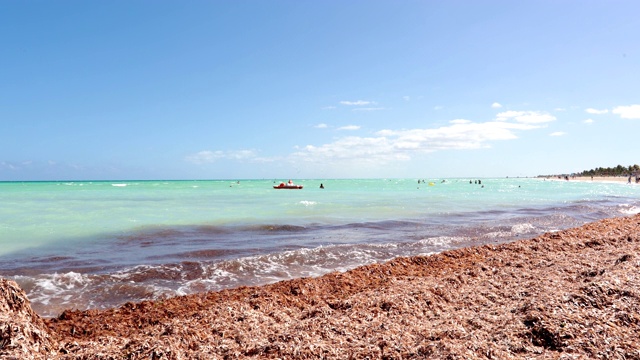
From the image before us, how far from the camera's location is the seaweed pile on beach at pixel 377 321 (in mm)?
4055

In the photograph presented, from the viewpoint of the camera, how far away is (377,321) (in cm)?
505

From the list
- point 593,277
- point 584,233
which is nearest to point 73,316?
point 593,277

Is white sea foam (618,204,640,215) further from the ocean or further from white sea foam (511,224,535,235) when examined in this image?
white sea foam (511,224,535,235)

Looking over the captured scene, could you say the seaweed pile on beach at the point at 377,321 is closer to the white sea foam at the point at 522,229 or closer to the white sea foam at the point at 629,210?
the white sea foam at the point at 522,229

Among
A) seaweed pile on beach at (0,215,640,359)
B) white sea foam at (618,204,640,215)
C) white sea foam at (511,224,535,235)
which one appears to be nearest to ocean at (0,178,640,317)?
white sea foam at (511,224,535,235)

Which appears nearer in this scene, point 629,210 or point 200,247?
point 200,247

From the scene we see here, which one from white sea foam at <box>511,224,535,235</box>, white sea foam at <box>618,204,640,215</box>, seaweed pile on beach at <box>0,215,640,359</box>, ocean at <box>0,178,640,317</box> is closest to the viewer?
seaweed pile on beach at <box>0,215,640,359</box>

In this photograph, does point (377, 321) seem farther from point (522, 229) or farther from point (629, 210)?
point (629, 210)

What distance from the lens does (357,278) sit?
7.97 meters

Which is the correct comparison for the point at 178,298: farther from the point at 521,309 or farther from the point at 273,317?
the point at 521,309

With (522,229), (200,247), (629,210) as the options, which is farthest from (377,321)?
(629,210)

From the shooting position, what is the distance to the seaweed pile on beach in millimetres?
4055

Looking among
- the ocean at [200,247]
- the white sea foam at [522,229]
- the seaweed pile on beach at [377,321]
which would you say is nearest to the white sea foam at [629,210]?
the ocean at [200,247]

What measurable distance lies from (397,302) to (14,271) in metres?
9.66
